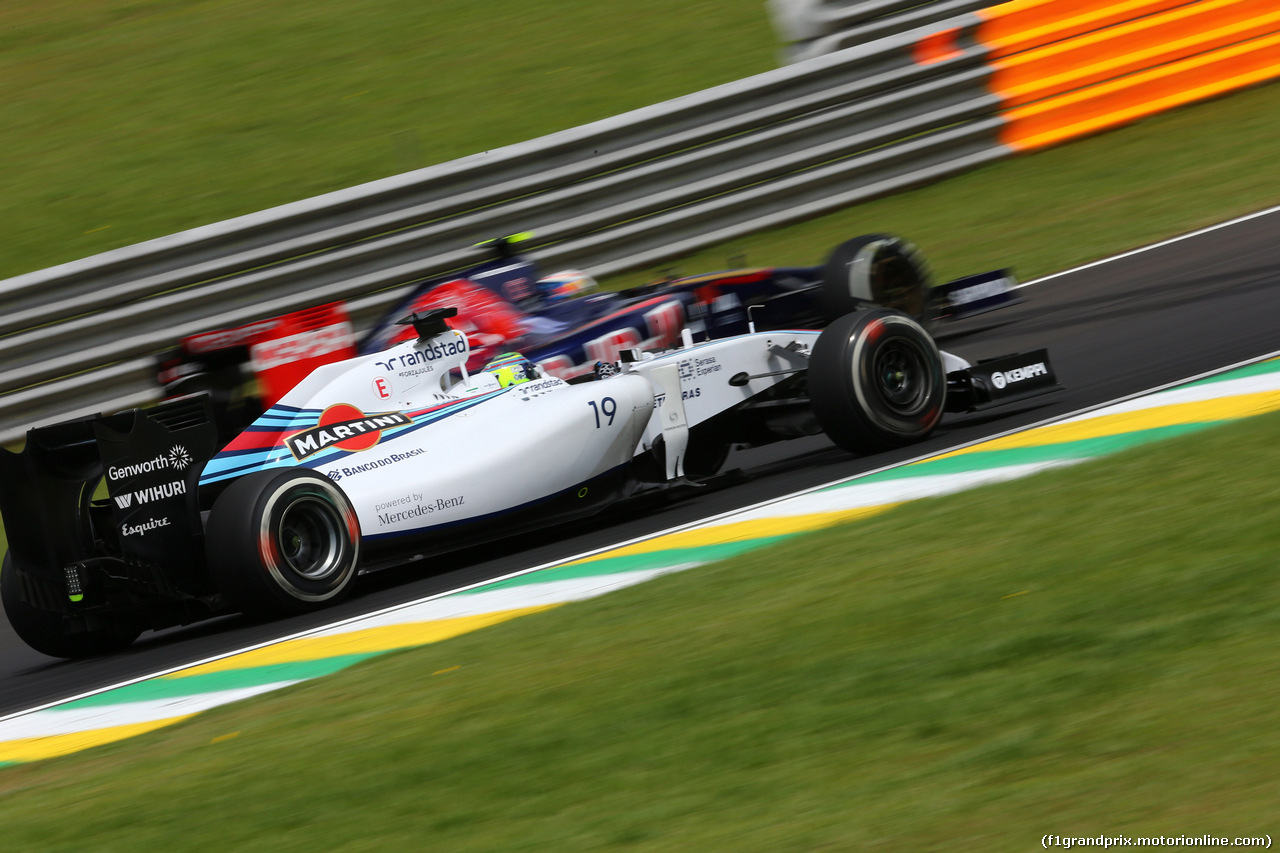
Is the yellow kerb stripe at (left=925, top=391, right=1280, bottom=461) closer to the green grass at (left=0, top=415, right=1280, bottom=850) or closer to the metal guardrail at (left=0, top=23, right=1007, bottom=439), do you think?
the green grass at (left=0, top=415, right=1280, bottom=850)

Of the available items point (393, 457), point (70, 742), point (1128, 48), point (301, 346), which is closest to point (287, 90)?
point (1128, 48)

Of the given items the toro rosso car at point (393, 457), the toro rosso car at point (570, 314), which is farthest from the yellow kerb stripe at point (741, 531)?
the toro rosso car at point (570, 314)

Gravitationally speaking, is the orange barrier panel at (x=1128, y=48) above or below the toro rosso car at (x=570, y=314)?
above

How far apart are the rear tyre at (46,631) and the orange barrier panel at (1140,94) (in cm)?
829

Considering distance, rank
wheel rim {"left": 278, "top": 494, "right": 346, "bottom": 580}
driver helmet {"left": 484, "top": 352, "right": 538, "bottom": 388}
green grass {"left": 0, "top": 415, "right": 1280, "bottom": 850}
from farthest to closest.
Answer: driver helmet {"left": 484, "top": 352, "right": 538, "bottom": 388} < wheel rim {"left": 278, "top": 494, "right": 346, "bottom": 580} < green grass {"left": 0, "top": 415, "right": 1280, "bottom": 850}

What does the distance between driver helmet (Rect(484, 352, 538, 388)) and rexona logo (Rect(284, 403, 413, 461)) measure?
56cm

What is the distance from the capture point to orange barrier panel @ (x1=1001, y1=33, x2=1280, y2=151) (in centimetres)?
1266

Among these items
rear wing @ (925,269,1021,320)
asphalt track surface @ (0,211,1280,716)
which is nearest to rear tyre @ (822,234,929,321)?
rear wing @ (925,269,1021,320)

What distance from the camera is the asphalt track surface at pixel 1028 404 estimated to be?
21.6ft

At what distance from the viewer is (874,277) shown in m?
8.98

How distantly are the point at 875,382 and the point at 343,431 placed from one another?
2402mm

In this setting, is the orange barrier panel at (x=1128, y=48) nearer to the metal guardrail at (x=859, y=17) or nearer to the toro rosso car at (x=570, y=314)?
the metal guardrail at (x=859, y=17)

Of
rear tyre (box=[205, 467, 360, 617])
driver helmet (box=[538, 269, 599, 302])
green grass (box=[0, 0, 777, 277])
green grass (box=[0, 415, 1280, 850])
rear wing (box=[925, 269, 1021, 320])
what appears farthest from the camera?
green grass (box=[0, 0, 777, 277])

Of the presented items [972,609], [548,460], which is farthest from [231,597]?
[972,609]
